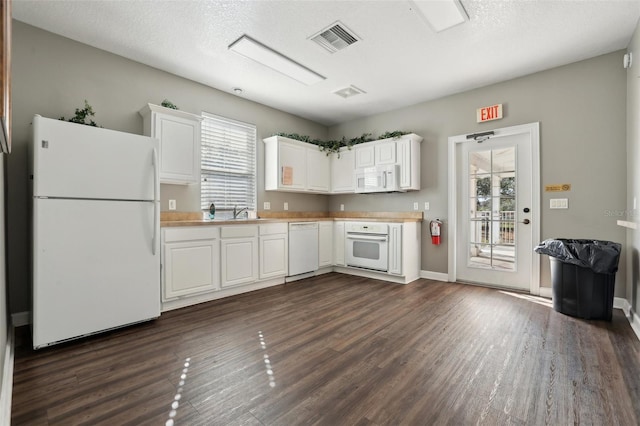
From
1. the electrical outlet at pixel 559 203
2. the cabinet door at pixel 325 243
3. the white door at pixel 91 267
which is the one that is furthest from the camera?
the cabinet door at pixel 325 243

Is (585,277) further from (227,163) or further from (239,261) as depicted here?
(227,163)

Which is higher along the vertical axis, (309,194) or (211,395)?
(309,194)

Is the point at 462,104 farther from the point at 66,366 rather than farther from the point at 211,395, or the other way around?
the point at 66,366

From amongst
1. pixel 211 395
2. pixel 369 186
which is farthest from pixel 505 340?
pixel 369 186

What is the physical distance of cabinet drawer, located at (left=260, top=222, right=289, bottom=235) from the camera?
409 cm

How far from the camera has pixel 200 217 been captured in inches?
159

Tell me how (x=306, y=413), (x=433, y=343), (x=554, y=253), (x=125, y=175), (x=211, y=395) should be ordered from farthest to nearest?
(x=554, y=253) → (x=125, y=175) → (x=433, y=343) → (x=211, y=395) → (x=306, y=413)

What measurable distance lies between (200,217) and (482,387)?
349 cm

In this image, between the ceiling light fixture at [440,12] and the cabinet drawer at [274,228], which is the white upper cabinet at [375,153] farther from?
the ceiling light fixture at [440,12]

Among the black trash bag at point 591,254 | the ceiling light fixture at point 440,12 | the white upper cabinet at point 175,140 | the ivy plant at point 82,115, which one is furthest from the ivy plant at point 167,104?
the black trash bag at point 591,254

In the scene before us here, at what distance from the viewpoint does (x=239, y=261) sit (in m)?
3.78

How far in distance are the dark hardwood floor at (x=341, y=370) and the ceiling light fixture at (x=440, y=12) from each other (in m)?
2.71

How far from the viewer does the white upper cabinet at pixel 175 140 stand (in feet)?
11.1

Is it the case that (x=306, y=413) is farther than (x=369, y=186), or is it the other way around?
(x=369, y=186)
